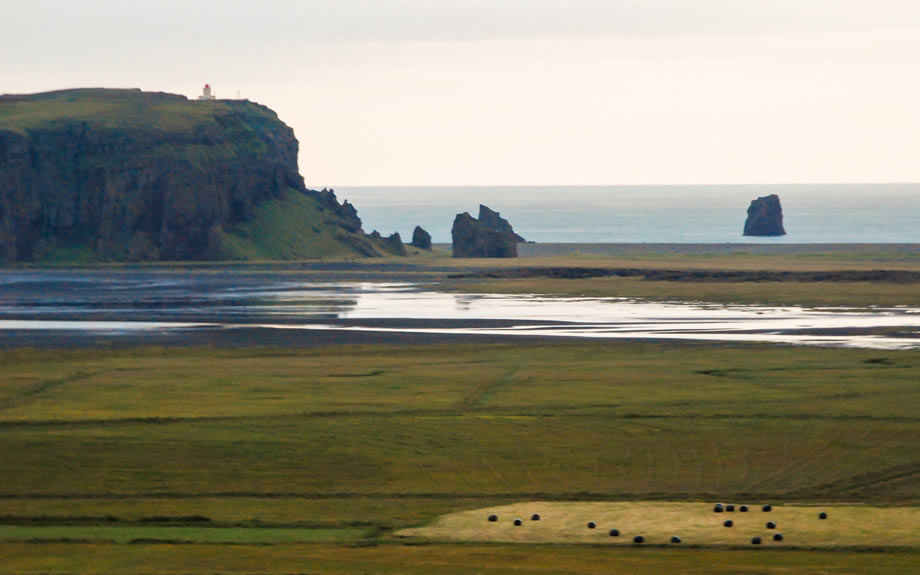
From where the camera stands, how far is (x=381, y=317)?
276ft

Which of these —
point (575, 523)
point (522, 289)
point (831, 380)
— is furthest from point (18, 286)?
point (575, 523)

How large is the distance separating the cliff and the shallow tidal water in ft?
162

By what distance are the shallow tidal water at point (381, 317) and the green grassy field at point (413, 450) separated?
10.2m

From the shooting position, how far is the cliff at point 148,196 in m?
164

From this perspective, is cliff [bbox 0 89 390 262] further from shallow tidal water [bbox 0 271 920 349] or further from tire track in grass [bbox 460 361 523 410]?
tire track in grass [bbox 460 361 523 410]

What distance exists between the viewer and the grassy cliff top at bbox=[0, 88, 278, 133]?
576 ft

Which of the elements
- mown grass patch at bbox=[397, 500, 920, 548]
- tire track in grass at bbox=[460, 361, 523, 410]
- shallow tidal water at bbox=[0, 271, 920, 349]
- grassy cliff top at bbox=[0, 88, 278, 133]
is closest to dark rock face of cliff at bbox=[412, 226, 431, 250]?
grassy cliff top at bbox=[0, 88, 278, 133]

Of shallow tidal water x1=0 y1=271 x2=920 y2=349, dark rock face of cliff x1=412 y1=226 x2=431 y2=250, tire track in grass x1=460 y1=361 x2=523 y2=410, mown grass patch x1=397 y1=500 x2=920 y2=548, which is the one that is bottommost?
mown grass patch x1=397 y1=500 x2=920 y2=548

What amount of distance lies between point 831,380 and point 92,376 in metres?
28.1

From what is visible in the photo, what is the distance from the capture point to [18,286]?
4616 inches

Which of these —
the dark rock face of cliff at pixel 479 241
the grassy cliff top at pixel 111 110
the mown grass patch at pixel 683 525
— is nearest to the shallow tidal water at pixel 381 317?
the mown grass patch at pixel 683 525

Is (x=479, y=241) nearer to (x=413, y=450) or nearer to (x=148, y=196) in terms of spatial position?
(x=148, y=196)

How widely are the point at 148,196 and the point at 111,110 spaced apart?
18.9 m

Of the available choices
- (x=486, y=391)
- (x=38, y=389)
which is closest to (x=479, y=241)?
(x=486, y=391)
